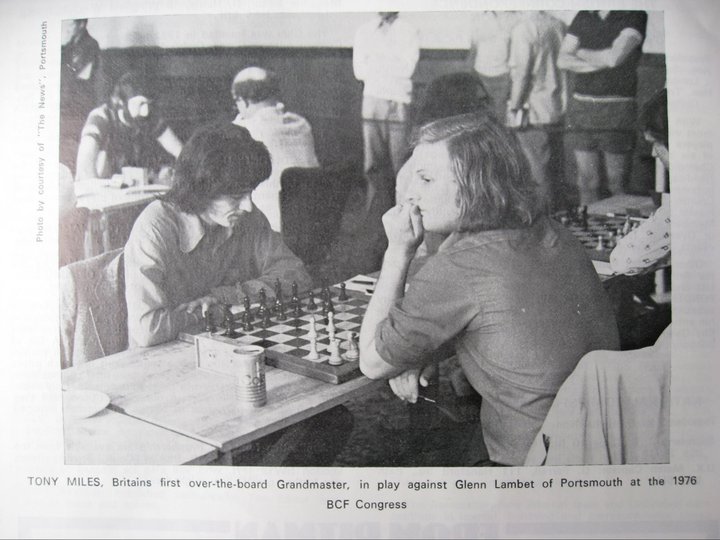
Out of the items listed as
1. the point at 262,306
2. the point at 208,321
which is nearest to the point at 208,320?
the point at 208,321

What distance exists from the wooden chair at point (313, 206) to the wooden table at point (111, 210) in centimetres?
28

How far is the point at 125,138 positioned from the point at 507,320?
2.99ft

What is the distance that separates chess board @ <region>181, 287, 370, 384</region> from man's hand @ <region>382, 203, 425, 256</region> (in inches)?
5.3

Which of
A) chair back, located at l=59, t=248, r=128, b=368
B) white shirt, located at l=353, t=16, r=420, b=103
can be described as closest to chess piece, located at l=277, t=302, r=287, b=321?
chair back, located at l=59, t=248, r=128, b=368

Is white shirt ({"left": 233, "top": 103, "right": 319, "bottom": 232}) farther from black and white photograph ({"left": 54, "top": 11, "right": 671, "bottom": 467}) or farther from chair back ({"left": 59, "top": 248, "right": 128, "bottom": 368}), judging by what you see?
chair back ({"left": 59, "top": 248, "right": 128, "bottom": 368})

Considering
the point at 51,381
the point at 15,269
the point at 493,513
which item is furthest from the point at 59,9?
the point at 493,513

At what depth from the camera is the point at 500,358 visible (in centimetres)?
125

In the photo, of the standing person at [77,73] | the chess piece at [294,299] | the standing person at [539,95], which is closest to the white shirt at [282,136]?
the chess piece at [294,299]

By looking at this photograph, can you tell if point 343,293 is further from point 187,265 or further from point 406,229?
point 187,265

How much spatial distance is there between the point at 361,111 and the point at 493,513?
35.6 inches

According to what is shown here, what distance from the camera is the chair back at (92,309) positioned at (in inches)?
52.0

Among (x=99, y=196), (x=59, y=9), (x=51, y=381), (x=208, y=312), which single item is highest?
(x=59, y=9)

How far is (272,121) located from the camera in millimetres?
1328

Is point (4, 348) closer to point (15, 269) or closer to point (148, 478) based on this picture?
point (15, 269)
